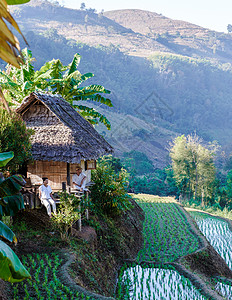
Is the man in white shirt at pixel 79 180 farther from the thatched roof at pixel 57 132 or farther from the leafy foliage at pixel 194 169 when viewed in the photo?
the leafy foliage at pixel 194 169

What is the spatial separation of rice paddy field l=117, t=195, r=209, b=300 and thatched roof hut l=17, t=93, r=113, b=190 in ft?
10.7

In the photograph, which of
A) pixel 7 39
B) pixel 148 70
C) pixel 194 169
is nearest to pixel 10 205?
pixel 7 39

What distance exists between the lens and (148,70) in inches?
3497

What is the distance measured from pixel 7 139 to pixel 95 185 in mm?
4233

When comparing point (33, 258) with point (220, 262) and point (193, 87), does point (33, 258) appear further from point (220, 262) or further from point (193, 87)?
point (193, 87)

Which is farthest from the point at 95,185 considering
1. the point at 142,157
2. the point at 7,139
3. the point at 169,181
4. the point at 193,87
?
the point at 193,87

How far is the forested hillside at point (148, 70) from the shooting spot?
222 ft

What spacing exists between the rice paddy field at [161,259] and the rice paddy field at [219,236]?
3.82 feet

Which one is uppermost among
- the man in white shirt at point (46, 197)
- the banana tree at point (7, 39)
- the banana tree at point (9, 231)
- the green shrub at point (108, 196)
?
the banana tree at point (7, 39)

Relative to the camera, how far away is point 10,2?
91.3 inches

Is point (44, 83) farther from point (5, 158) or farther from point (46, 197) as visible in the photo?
point (5, 158)

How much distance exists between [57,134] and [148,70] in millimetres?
82171

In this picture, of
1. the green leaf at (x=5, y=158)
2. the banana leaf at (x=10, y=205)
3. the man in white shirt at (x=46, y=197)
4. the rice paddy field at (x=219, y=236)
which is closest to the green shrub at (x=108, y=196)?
the man in white shirt at (x=46, y=197)

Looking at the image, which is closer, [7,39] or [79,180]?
[7,39]
